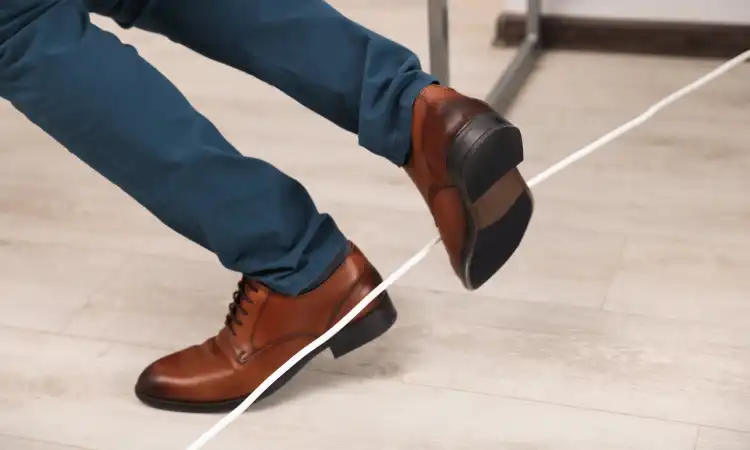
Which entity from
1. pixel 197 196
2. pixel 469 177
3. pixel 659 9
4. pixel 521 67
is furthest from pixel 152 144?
pixel 659 9

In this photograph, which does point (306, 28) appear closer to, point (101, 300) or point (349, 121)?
point (349, 121)

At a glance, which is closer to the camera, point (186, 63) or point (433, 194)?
point (433, 194)

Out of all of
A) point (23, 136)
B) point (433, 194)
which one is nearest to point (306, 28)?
point (433, 194)

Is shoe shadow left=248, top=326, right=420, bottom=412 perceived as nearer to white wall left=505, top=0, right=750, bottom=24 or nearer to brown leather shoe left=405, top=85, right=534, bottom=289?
brown leather shoe left=405, top=85, right=534, bottom=289

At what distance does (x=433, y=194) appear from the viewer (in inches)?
37.8

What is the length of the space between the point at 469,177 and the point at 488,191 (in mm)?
29

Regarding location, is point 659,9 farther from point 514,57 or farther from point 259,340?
point 259,340

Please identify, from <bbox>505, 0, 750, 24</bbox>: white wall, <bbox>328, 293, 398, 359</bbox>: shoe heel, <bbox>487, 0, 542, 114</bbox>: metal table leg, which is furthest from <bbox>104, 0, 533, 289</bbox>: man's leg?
<bbox>505, 0, 750, 24</bbox>: white wall

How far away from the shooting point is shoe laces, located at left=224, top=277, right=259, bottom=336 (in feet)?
3.40

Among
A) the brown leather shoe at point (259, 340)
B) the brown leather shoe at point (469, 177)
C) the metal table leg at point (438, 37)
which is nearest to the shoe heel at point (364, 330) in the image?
the brown leather shoe at point (259, 340)

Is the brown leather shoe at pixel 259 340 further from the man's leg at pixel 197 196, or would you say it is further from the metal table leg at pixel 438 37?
the metal table leg at pixel 438 37

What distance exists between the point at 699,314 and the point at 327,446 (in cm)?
47

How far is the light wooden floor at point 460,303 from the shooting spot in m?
1.04

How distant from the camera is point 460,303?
1.23 m
